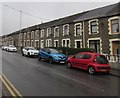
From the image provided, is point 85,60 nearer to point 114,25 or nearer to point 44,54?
point 44,54

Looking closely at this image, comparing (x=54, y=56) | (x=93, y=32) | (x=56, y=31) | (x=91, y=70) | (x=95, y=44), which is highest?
(x=56, y=31)

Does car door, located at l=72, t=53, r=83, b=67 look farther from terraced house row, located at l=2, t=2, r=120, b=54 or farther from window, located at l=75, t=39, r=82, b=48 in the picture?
window, located at l=75, t=39, r=82, b=48

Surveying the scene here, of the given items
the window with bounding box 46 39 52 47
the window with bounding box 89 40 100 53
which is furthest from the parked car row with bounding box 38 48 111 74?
the window with bounding box 46 39 52 47

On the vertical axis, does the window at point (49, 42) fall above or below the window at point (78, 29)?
below

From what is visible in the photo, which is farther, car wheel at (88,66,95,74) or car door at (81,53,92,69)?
car door at (81,53,92,69)

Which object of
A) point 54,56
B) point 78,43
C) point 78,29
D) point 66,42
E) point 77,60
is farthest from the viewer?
point 66,42

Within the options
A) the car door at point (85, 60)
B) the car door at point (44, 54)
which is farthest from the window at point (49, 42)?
the car door at point (85, 60)

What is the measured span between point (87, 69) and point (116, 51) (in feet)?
32.4

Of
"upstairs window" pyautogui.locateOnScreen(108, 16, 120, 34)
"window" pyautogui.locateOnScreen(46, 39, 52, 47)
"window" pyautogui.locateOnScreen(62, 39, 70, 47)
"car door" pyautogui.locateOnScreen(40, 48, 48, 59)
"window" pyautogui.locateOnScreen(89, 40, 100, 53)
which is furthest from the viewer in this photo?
"window" pyautogui.locateOnScreen(46, 39, 52, 47)

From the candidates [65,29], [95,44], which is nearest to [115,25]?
[95,44]

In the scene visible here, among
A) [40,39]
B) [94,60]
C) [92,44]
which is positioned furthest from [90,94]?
[40,39]

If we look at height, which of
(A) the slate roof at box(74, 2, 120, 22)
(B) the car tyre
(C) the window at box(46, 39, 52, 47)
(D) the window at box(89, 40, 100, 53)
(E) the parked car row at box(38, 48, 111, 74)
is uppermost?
(A) the slate roof at box(74, 2, 120, 22)

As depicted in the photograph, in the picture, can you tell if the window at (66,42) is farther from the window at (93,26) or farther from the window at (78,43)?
the window at (93,26)

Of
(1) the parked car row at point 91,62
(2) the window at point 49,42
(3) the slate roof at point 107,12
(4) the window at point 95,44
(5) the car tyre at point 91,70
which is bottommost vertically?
(5) the car tyre at point 91,70
